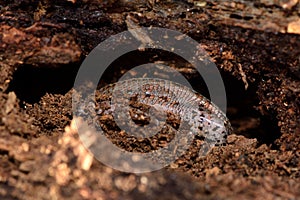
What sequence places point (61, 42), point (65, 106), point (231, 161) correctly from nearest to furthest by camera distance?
point (231, 161) < point (61, 42) < point (65, 106)

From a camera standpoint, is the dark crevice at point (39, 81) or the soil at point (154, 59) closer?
the soil at point (154, 59)

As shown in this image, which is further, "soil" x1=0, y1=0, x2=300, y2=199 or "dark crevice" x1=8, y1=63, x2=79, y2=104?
"dark crevice" x1=8, y1=63, x2=79, y2=104

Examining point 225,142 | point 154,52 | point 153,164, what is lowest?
point 225,142

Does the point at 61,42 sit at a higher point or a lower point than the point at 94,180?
higher

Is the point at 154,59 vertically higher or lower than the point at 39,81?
higher

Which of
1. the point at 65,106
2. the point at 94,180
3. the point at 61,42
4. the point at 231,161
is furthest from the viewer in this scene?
the point at 65,106

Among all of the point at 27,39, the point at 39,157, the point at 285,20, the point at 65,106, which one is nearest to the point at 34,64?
the point at 27,39

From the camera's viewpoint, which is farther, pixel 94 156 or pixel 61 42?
pixel 61 42

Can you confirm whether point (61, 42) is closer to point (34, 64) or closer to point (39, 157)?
point (34, 64)
